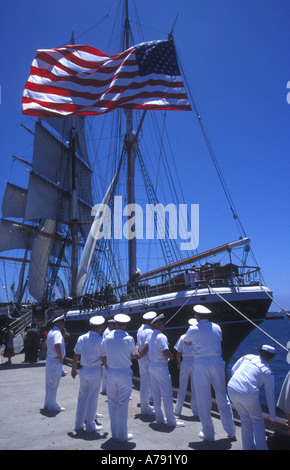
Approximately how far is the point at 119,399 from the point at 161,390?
1.10 m

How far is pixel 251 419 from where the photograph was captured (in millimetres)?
4027

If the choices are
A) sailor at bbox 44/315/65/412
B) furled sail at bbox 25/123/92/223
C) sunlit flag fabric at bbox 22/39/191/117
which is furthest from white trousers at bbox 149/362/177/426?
furled sail at bbox 25/123/92/223

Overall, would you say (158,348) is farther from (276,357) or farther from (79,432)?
(276,357)

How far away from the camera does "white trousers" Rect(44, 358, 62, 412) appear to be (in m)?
6.71

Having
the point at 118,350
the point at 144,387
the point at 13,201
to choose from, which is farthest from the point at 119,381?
the point at 13,201

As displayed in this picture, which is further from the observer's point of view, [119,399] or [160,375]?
[160,375]

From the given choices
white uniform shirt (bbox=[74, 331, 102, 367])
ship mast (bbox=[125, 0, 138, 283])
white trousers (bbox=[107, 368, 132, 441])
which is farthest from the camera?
ship mast (bbox=[125, 0, 138, 283])

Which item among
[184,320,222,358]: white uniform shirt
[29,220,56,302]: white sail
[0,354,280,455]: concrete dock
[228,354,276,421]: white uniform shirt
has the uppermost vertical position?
[29,220,56,302]: white sail

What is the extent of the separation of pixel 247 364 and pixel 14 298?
61401 mm

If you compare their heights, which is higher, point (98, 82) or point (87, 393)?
point (98, 82)

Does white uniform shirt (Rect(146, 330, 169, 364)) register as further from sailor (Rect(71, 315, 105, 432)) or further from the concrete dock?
the concrete dock

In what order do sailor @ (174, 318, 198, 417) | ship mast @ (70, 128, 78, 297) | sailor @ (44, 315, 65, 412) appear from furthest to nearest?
ship mast @ (70, 128, 78, 297) → sailor @ (44, 315, 65, 412) → sailor @ (174, 318, 198, 417)

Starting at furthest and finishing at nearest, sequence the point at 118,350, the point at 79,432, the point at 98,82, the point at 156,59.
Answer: the point at 156,59, the point at 98,82, the point at 79,432, the point at 118,350

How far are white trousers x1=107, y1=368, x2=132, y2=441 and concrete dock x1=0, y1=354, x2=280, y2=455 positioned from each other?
157 millimetres
